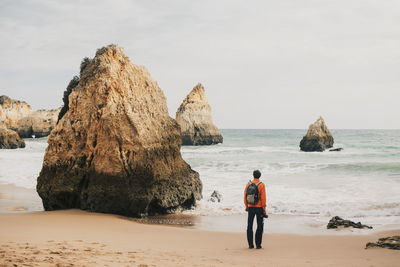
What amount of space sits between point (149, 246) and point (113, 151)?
4.34 meters

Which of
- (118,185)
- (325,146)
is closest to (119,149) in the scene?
(118,185)

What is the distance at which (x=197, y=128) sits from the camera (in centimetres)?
5788

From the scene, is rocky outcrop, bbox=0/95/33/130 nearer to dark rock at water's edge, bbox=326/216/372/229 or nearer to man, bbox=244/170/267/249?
dark rock at water's edge, bbox=326/216/372/229

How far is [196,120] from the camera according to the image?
190 feet

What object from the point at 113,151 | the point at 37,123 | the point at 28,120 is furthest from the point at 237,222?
the point at 28,120

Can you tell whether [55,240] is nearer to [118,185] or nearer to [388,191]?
[118,185]

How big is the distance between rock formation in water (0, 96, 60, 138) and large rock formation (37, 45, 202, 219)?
6192 cm

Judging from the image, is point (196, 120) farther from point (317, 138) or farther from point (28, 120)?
point (28, 120)

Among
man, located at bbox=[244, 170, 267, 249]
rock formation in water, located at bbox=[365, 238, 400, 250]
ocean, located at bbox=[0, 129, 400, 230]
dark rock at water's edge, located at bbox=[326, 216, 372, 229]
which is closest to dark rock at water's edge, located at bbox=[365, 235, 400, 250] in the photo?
rock formation in water, located at bbox=[365, 238, 400, 250]

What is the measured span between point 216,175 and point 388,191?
8.41 metres

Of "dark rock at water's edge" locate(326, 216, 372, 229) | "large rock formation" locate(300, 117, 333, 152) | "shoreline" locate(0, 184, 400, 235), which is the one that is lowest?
"shoreline" locate(0, 184, 400, 235)

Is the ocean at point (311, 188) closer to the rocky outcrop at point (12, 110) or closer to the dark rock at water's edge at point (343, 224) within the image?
the dark rock at water's edge at point (343, 224)

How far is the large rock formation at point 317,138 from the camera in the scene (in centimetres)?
4366

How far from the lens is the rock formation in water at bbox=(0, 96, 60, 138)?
70688 mm
